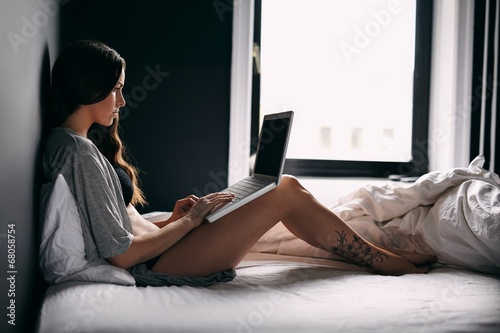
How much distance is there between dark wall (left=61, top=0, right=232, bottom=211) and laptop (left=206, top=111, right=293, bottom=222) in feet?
2.46

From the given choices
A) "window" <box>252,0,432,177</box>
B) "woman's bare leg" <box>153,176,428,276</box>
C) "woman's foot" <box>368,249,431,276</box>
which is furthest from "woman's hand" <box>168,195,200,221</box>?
"window" <box>252,0,432,177</box>

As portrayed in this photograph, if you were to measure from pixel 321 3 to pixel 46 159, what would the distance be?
188 centimetres

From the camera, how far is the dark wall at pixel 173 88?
2.28 meters

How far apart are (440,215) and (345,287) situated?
0.48m

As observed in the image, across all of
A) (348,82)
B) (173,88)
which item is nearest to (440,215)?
(348,82)

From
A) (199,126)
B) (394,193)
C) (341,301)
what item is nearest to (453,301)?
(341,301)

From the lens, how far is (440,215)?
1.58 metres

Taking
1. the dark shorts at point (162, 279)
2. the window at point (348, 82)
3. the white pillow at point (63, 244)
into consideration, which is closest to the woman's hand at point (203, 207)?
the dark shorts at point (162, 279)

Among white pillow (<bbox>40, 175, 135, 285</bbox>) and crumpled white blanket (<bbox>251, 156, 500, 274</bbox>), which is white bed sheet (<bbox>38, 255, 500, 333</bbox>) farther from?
crumpled white blanket (<bbox>251, 156, 500, 274</bbox>)

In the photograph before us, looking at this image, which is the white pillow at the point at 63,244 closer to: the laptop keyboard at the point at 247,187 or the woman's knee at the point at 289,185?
the laptop keyboard at the point at 247,187

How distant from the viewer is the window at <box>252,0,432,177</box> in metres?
2.62

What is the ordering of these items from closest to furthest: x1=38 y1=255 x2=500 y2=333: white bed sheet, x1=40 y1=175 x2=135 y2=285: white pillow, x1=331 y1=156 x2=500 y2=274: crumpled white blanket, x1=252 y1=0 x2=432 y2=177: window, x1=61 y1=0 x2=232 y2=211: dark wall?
Answer: 1. x1=38 y1=255 x2=500 y2=333: white bed sheet
2. x1=40 y1=175 x2=135 y2=285: white pillow
3. x1=331 y1=156 x2=500 y2=274: crumpled white blanket
4. x1=61 y1=0 x2=232 y2=211: dark wall
5. x1=252 y1=0 x2=432 y2=177: window

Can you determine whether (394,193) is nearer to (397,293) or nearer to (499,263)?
(499,263)

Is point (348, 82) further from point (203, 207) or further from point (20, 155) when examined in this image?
point (20, 155)
